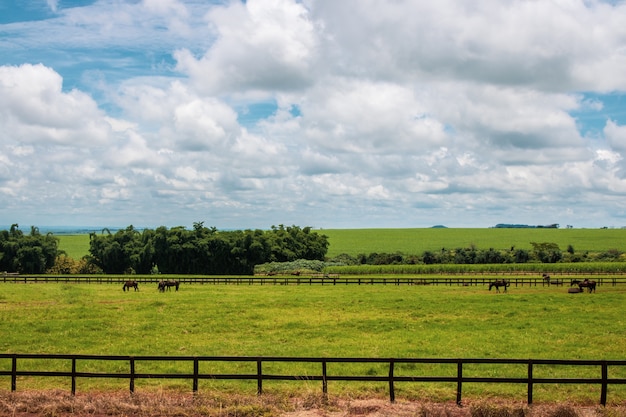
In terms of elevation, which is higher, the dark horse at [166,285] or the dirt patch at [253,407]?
the dirt patch at [253,407]

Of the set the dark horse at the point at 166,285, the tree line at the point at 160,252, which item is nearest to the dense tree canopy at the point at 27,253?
the tree line at the point at 160,252

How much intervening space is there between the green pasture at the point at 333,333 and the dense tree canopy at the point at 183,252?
174ft

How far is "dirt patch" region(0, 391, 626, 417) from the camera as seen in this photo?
1358cm

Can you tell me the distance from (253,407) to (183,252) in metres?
83.0

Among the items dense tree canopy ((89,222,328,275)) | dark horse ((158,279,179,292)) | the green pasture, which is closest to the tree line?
dense tree canopy ((89,222,328,275))

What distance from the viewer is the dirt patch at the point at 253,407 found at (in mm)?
13578

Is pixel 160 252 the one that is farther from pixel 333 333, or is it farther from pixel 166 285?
pixel 333 333

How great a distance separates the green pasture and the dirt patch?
37.8 inches

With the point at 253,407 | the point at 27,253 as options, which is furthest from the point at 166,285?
the point at 27,253

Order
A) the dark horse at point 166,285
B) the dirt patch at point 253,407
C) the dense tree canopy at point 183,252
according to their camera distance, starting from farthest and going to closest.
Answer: the dense tree canopy at point 183,252
the dark horse at point 166,285
the dirt patch at point 253,407

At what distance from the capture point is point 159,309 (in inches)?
1345

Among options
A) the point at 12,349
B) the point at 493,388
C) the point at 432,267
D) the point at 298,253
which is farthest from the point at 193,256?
the point at 493,388

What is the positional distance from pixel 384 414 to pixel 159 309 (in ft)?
75.4

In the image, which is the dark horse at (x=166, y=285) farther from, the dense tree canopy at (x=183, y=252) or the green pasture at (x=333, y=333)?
the dense tree canopy at (x=183, y=252)
